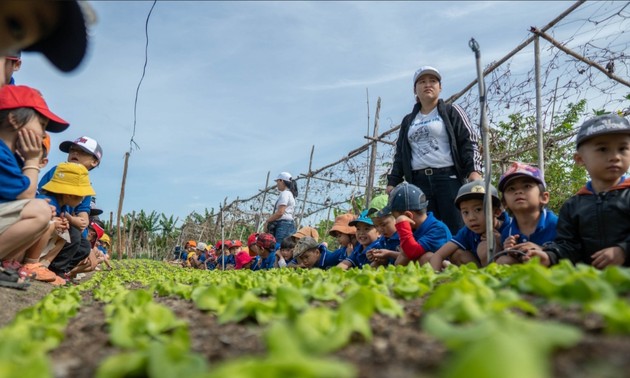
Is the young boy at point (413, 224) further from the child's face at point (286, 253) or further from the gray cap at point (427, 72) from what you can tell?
the child's face at point (286, 253)

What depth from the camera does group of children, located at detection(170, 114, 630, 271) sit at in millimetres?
2818

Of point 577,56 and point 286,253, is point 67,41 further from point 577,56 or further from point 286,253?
point 286,253

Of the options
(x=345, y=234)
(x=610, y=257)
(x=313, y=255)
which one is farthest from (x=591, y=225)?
(x=313, y=255)

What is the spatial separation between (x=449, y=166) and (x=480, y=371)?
3.90 metres

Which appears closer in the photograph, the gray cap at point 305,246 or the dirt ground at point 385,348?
the dirt ground at point 385,348

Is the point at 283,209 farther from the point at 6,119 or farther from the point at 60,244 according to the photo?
the point at 6,119

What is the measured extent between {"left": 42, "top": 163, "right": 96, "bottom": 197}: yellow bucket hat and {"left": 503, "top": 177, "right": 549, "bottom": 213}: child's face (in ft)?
12.5

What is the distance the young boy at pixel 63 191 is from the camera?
473 centimetres

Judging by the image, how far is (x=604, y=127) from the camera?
2754 mm

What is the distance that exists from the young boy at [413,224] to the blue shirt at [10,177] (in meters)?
2.96

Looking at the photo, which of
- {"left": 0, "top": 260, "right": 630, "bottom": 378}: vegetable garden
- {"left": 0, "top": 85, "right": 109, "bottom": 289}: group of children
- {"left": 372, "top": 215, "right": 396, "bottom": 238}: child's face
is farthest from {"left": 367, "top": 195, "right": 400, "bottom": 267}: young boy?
{"left": 0, "top": 85, "right": 109, "bottom": 289}: group of children

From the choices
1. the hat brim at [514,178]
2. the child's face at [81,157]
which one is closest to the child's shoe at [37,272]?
the child's face at [81,157]

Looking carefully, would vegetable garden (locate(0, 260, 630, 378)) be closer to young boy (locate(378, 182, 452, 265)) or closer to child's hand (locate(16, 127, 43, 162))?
child's hand (locate(16, 127, 43, 162))

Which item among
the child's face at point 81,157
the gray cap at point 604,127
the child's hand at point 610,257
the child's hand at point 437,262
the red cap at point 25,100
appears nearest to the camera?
the child's hand at point 610,257
